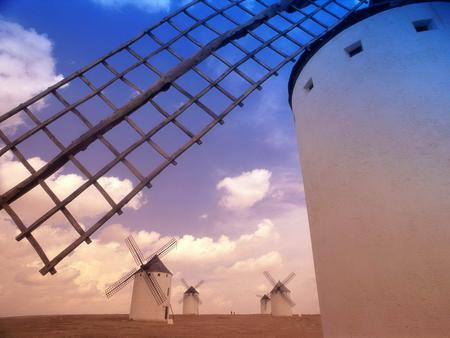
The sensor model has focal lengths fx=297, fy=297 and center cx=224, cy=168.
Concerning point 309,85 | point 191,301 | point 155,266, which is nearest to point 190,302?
point 191,301

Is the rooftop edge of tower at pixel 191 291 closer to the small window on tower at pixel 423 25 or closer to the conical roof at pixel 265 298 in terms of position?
the conical roof at pixel 265 298

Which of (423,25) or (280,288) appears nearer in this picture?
(423,25)

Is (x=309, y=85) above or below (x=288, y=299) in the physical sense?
above

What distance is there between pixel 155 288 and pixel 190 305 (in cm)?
1598

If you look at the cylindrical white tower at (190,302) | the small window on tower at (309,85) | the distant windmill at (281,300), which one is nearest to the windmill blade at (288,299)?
the distant windmill at (281,300)

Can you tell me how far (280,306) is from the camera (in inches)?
1331

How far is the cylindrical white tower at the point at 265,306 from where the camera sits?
137 ft

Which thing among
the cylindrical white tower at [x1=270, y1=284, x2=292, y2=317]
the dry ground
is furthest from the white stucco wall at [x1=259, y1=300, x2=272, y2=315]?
the dry ground

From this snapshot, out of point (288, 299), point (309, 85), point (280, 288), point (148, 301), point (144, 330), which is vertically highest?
point (309, 85)

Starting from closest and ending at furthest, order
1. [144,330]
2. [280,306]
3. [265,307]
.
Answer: [144,330] < [280,306] < [265,307]

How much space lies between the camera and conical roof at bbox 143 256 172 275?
24.5 meters

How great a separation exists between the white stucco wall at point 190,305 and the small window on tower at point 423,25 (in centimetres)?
3850

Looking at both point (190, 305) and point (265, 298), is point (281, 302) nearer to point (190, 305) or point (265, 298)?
point (265, 298)

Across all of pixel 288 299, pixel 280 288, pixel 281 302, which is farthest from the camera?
pixel 280 288
